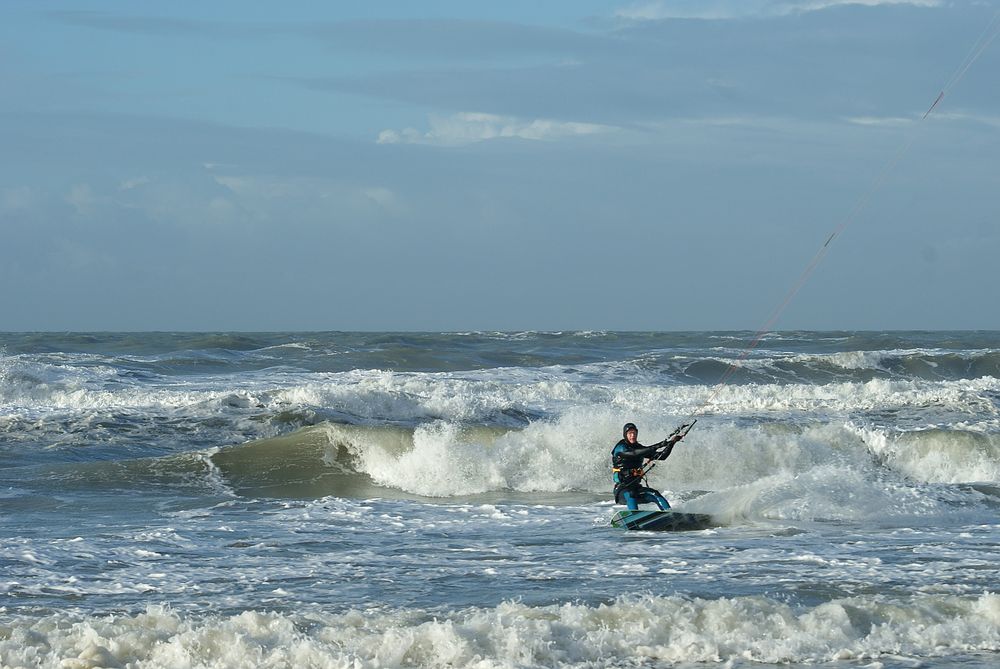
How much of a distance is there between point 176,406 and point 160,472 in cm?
633

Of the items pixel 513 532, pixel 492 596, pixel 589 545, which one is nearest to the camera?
pixel 492 596

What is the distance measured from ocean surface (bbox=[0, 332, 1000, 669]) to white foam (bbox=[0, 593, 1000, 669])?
0.02m

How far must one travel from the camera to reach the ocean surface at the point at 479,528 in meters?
8.30

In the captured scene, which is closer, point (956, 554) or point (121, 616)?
point (121, 616)

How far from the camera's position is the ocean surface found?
27.2 ft

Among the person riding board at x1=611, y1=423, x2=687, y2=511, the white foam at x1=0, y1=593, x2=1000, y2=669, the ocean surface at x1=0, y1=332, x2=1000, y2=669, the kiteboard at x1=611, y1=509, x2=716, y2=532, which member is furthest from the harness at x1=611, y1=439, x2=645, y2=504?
the white foam at x1=0, y1=593, x2=1000, y2=669

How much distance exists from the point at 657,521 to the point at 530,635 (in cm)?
466

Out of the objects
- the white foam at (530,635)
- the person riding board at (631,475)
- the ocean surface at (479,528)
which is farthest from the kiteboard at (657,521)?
the white foam at (530,635)

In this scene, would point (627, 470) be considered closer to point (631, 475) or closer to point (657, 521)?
point (631, 475)

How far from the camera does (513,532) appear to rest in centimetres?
1288

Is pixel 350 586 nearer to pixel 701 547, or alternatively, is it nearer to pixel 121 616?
pixel 121 616

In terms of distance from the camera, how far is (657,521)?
1270cm

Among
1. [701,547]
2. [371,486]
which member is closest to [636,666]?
[701,547]

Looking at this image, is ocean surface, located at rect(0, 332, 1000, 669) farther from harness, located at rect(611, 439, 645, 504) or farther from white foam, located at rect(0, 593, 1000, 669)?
harness, located at rect(611, 439, 645, 504)
